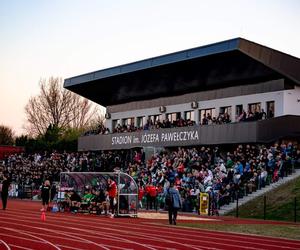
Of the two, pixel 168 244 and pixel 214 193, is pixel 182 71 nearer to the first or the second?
pixel 214 193

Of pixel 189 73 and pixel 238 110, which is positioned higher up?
pixel 189 73

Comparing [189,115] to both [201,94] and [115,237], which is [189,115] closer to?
[201,94]

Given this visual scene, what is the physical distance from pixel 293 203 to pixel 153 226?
875cm

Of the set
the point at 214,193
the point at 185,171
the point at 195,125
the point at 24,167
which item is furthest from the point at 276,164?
the point at 24,167

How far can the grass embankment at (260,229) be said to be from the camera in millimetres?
24219

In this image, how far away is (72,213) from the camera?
117 feet

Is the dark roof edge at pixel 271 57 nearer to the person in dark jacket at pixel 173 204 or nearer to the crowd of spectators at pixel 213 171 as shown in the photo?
the crowd of spectators at pixel 213 171

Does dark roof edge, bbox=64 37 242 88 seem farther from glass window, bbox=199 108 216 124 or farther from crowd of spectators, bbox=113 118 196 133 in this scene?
glass window, bbox=199 108 216 124

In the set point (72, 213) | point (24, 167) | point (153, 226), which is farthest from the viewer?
point (24, 167)

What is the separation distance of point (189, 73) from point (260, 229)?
26641 millimetres

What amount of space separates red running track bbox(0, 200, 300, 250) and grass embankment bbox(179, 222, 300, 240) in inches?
37.2

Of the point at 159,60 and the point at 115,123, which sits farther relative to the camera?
the point at 115,123

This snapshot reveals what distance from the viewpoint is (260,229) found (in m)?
26.2

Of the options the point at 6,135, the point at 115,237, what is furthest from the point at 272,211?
the point at 6,135
